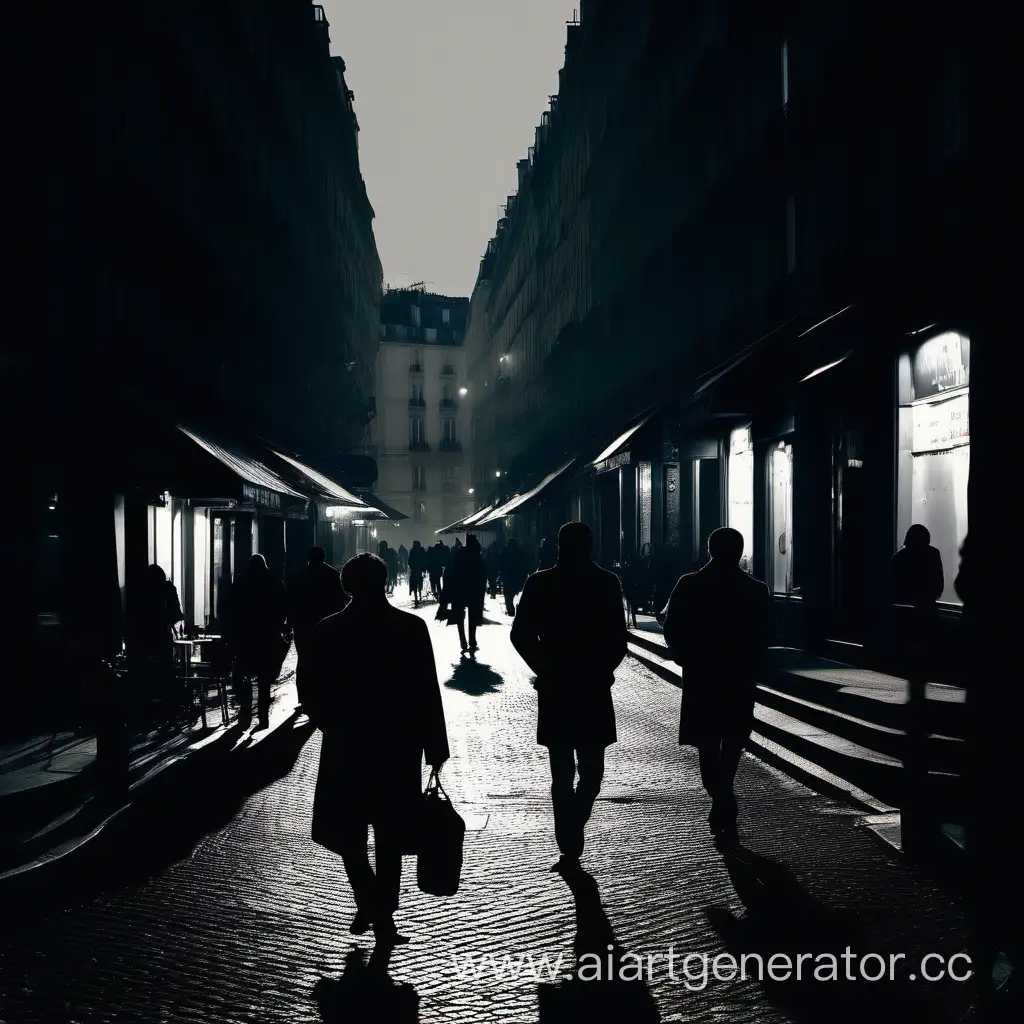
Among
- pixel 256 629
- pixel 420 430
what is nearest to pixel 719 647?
pixel 256 629

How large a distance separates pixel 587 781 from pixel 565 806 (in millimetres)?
181


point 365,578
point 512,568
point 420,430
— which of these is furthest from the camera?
point 420,430

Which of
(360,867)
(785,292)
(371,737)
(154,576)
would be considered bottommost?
(360,867)

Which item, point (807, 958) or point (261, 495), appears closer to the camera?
point (807, 958)

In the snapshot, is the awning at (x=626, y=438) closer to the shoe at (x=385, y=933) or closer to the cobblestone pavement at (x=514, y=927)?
the cobblestone pavement at (x=514, y=927)

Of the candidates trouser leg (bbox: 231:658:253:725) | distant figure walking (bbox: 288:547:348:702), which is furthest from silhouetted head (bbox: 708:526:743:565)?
trouser leg (bbox: 231:658:253:725)

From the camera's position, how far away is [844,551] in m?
15.0

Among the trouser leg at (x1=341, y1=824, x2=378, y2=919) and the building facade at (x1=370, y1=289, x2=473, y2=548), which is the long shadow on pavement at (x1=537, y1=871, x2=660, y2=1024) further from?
the building facade at (x1=370, y1=289, x2=473, y2=548)

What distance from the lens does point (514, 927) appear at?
5.30 metres

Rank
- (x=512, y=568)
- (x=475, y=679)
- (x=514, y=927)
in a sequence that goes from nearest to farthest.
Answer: (x=514, y=927)
(x=475, y=679)
(x=512, y=568)

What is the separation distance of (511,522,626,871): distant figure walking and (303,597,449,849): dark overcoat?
1.40m

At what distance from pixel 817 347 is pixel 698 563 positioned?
242 inches

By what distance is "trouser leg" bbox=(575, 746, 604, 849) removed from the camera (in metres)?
6.33

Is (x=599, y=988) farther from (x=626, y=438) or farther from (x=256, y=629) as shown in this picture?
(x=626, y=438)
